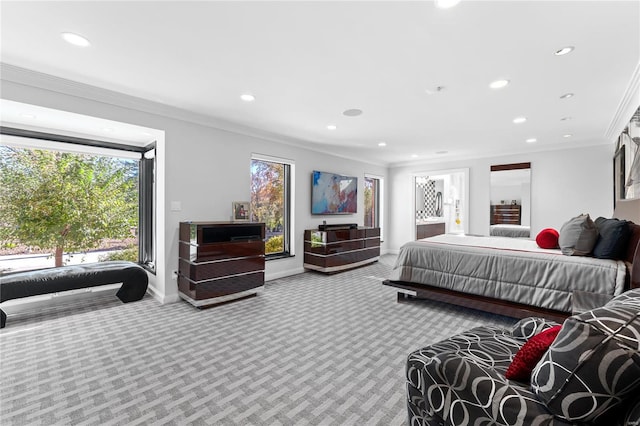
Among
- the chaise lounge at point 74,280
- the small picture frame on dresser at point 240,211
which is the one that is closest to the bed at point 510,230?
the small picture frame on dresser at point 240,211

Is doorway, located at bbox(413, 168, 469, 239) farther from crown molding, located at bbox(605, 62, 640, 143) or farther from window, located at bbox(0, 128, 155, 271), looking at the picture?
window, located at bbox(0, 128, 155, 271)

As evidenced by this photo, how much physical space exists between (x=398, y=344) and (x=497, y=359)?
4.59 feet

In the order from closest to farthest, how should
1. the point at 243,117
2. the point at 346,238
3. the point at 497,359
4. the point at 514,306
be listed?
the point at 497,359
the point at 514,306
the point at 243,117
the point at 346,238

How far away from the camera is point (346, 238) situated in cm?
586

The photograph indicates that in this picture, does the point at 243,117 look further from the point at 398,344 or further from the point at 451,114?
the point at 398,344

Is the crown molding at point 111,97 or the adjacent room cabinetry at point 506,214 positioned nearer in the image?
the crown molding at point 111,97

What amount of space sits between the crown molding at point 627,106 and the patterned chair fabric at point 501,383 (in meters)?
2.82

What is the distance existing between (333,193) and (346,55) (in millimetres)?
A: 3946

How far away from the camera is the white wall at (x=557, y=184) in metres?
5.15

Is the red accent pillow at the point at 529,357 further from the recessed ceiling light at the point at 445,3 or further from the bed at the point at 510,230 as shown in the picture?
the bed at the point at 510,230

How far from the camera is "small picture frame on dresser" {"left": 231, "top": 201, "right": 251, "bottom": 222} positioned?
14.5 ft

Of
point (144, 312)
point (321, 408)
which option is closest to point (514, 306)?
point (321, 408)

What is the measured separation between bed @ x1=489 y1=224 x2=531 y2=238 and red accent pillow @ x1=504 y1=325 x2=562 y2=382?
577 cm

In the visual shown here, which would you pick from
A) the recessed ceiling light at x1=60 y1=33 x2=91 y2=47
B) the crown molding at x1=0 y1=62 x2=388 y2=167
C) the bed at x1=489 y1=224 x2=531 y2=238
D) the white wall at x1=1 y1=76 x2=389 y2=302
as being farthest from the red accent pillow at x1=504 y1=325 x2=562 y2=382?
the bed at x1=489 y1=224 x2=531 y2=238
